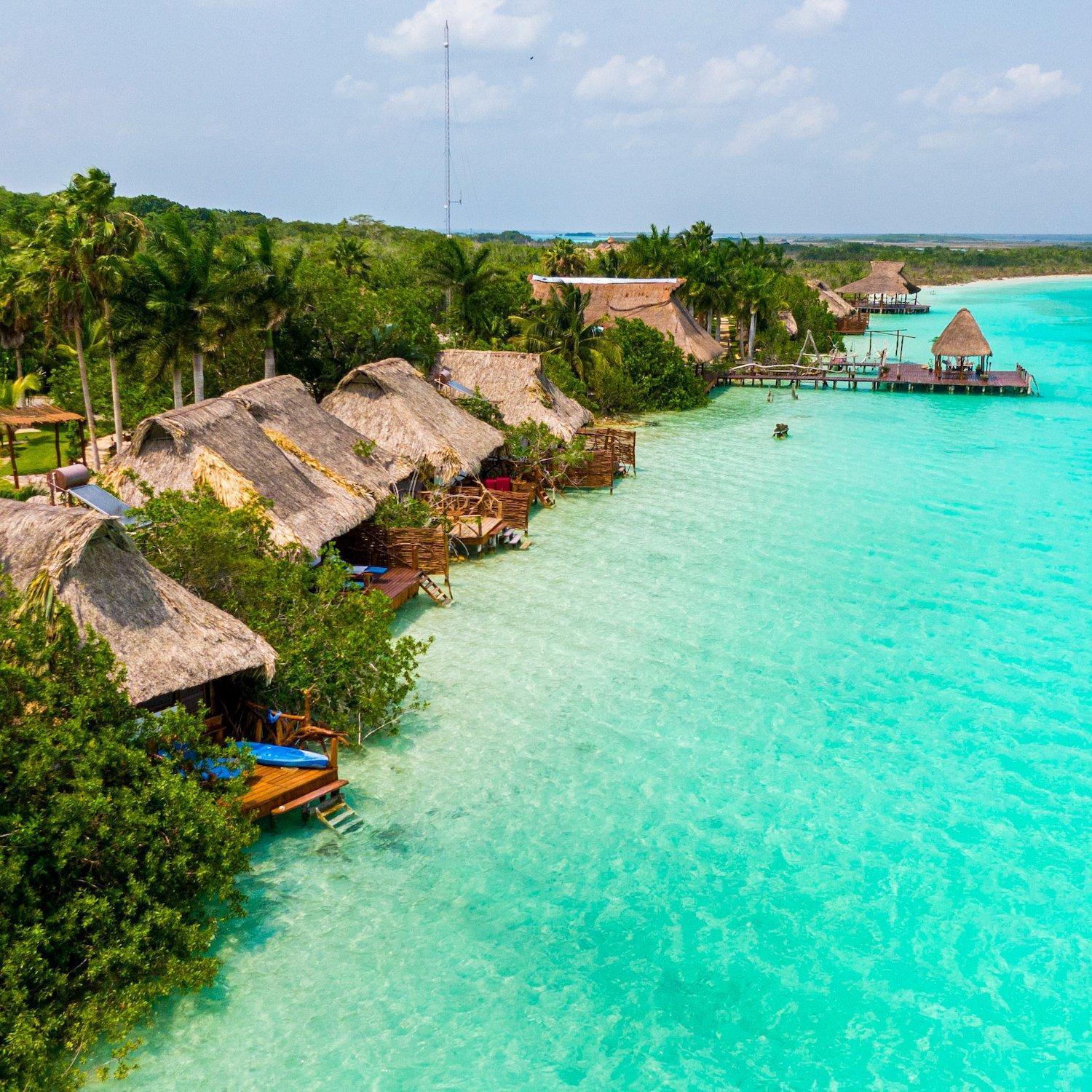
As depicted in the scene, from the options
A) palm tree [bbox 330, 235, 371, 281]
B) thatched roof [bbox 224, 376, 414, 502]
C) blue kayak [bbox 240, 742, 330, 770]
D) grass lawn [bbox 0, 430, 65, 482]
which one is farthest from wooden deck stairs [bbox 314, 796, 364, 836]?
palm tree [bbox 330, 235, 371, 281]

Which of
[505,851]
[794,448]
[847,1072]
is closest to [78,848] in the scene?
[505,851]

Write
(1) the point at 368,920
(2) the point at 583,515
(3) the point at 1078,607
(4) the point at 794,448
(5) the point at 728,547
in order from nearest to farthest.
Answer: (1) the point at 368,920, (3) the point at 1078,607, (5) the point at 728,547, (2) the point at 583,515, (4) the point at 794,448

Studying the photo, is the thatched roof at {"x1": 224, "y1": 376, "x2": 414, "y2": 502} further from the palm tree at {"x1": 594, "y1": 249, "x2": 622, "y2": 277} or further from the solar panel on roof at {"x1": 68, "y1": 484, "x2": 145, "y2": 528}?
the palm tree at {"x1": 594, "y1": 249, "x2": 622, "y2": 277}

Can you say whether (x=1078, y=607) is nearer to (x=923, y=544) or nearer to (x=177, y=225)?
(x=923, y=544)

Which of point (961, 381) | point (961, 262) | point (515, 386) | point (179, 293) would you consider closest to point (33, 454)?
point (179, 293)

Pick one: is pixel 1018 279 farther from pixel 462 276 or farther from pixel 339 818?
pixel 339 818

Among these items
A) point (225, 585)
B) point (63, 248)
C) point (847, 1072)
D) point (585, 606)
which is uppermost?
point (63, 248)
